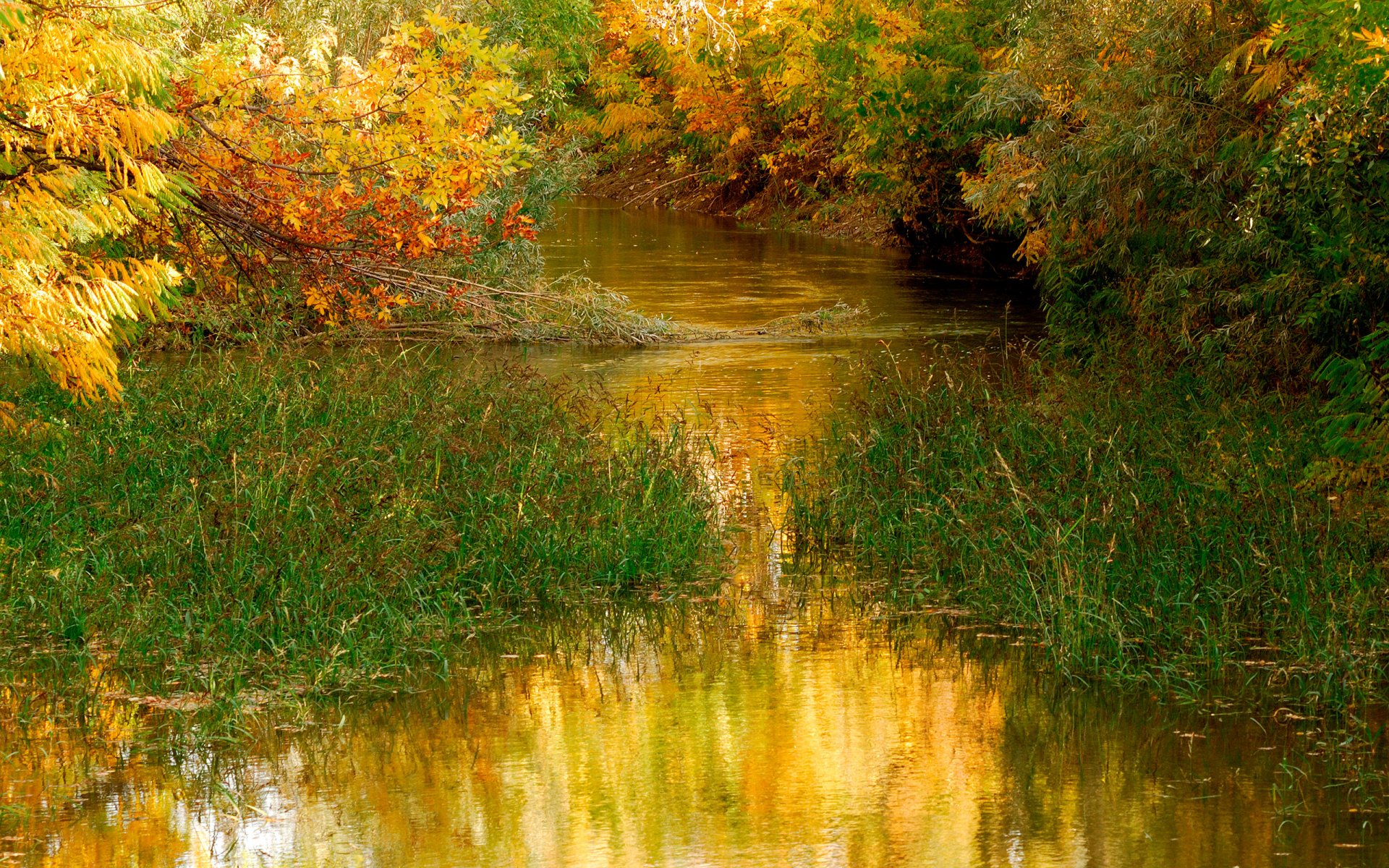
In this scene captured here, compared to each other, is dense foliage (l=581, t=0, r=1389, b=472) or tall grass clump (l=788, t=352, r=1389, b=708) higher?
dense foliage (l=581, t=0, r=1389, b=472)

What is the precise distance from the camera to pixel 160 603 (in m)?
9.01

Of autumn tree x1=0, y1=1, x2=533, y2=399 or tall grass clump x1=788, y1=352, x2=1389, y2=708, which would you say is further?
autumn tree x1=0, y1=1, x2=533, y2=399

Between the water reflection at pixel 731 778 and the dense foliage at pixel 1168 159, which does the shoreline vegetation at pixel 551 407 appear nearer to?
the dense foliage at pixel 1168 159

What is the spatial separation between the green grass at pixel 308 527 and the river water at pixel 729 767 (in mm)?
510

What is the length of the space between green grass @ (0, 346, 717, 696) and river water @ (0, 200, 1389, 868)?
510 millimetres

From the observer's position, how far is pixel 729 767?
7.41 meters

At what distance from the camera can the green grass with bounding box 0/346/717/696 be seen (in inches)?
345

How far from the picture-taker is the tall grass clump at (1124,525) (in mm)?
8734

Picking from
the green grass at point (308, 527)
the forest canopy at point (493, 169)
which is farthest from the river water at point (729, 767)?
the forest canopy at point (493, 169)

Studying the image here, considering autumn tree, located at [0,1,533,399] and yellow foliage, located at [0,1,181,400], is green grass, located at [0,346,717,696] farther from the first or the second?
yellow foliage, located at [0,1,181,400]

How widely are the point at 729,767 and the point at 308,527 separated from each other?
148 inches

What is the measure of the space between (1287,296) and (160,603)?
8432 millimetres

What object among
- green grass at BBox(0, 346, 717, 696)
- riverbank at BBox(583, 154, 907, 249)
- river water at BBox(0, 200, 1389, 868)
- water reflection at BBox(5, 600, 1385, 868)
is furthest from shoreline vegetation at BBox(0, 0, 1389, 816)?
riverbank at BBox(583, 154, 907, 249)

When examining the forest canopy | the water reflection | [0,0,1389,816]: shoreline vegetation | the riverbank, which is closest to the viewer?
the water reflection
